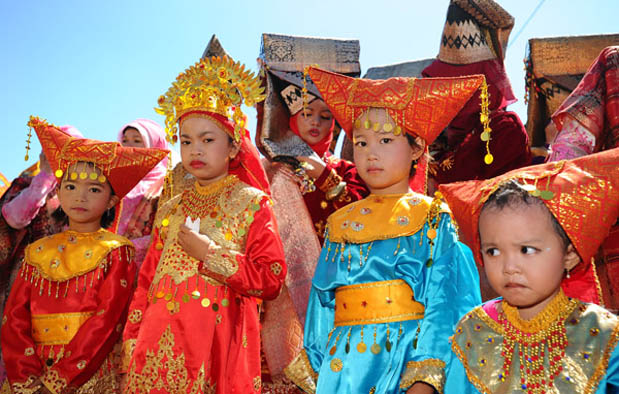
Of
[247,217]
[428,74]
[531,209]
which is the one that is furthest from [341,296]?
[428,74]

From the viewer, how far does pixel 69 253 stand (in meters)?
3.80

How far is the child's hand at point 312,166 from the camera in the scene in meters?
4.23

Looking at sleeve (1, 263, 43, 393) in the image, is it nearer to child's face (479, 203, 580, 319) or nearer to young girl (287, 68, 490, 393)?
young girl (287, 68, 490, 393)

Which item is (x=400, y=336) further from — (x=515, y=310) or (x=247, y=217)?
(x=247, y=217)

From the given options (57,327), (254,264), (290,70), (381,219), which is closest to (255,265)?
(254,264)

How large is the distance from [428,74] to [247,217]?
6.21 feet

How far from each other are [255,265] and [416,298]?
0.88 meters

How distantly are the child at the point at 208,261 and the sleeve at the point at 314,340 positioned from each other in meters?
0.26

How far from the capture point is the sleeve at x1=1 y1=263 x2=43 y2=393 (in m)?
3.47

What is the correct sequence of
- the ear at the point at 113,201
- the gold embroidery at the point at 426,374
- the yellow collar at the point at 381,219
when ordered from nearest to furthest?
the gold embroidery at the point at 426,374, the yellow collar at the point at 381,219, the ear at the point at 113,201

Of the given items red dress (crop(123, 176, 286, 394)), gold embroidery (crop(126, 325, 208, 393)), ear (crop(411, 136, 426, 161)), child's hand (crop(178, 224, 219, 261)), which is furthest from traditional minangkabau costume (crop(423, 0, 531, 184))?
gold embroidery (crop(126, 325, 208, 393))

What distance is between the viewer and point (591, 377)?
1.96 meters

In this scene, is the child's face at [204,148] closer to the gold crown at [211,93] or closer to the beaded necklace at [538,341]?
the gold crown at [211,93]

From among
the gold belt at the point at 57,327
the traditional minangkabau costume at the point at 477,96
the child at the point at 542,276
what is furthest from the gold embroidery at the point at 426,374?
the gold belt at the point at 57,327
